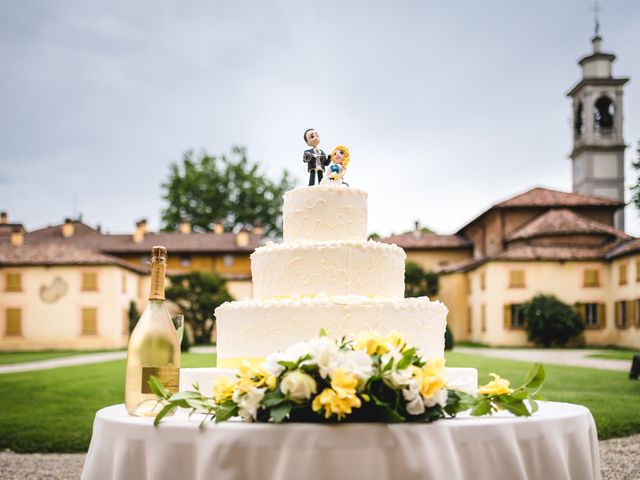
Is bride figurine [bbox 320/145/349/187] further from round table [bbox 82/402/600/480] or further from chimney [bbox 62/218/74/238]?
chimney [bbox 62/218/74/238]

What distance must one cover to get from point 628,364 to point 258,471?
18762mm

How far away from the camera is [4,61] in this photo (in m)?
13.3

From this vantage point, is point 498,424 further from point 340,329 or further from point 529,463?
point 340,329

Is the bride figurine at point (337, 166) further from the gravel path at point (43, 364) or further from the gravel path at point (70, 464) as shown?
the gravel path at point (43, 364)

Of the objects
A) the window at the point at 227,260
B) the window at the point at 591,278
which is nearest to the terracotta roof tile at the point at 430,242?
the window at the point at 227,260

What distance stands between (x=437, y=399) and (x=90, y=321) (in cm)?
3451

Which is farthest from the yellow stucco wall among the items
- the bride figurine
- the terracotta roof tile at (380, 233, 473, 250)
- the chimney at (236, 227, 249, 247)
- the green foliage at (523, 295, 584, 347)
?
the bride figurine

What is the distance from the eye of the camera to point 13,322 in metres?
34.7

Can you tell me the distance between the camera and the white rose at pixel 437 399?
2.41 meters

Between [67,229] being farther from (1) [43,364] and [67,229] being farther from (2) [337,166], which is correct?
(2) [337,166]

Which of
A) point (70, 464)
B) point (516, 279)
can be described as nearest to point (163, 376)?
point (70, 464)

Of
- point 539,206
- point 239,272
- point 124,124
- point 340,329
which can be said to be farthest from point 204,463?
point 239,272

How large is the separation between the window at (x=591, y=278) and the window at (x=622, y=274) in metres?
1.20

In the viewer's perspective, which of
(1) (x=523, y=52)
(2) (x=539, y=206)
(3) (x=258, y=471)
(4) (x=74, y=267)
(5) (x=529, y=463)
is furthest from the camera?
(2) (x=539, y=206)
